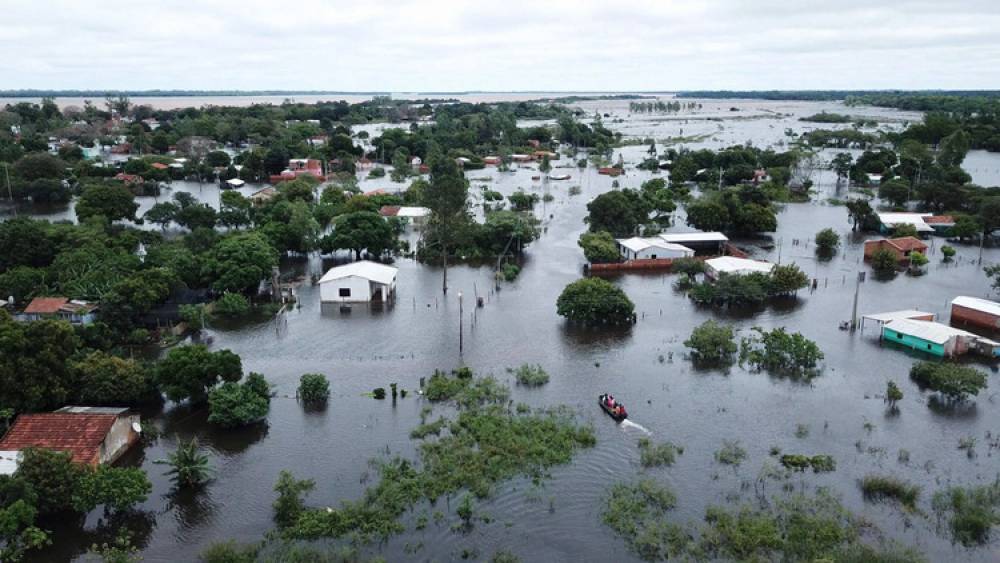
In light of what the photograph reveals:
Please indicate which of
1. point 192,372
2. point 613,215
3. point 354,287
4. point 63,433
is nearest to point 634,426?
point 192,372

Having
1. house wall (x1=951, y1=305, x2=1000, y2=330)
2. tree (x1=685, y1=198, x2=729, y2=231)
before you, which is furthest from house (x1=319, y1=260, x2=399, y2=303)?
house wall (x1=951, y1=305, x2=1000, y2=330)

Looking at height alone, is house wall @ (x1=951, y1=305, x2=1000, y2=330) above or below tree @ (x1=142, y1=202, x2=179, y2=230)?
below

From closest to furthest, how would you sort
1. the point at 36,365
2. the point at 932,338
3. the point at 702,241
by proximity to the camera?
1. the point at 36,365
2. the point at 932,338
3. the point at 702,241

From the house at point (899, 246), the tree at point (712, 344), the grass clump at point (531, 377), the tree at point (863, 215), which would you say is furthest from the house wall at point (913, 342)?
the tree at point (863, 215)

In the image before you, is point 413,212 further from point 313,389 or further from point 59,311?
point 313,389

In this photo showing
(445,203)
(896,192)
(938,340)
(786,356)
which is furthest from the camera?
(896,192)

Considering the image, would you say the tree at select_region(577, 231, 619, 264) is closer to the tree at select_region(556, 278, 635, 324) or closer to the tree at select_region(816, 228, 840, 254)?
the tree at select_region(556, 278, 635, 324)

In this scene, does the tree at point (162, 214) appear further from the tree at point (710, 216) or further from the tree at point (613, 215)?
the tree at point (710, 216)
